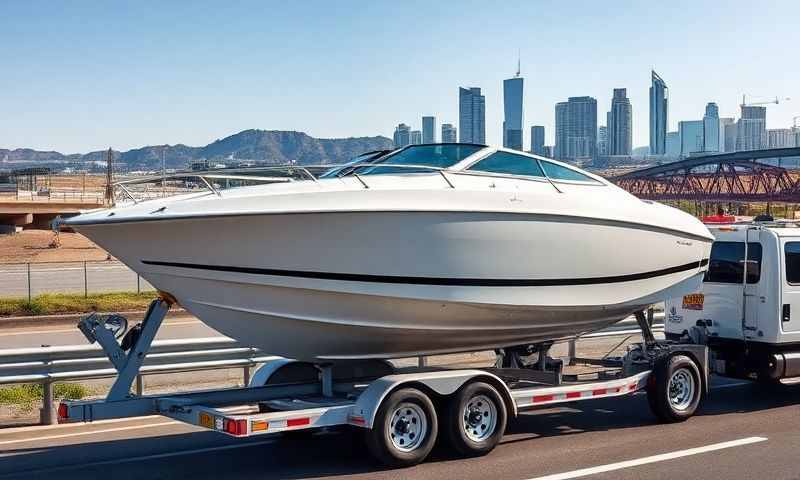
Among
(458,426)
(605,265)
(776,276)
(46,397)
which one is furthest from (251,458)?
(776,276)

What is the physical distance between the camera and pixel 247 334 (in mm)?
8844

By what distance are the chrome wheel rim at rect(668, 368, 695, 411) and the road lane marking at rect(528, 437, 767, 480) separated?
1020 mm

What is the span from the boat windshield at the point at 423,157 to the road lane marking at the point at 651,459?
10.3ft

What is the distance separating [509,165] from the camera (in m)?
10.0

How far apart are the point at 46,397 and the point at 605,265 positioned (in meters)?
6.12

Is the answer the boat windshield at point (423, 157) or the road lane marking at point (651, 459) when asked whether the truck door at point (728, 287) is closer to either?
the road lane marking at point (651, 459)

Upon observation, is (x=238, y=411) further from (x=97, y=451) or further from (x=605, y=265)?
(x=605, y=265)

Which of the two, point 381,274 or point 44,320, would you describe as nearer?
point 381,274

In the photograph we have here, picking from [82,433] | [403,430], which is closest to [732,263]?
[403,430]

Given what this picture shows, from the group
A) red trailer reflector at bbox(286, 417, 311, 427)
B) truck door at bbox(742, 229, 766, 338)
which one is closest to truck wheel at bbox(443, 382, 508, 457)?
red trailer reflector at bbox(286, 417, 311, 427)

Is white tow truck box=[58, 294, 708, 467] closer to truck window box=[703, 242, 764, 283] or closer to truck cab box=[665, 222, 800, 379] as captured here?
truck cab box=[665, 222, 800, 379]

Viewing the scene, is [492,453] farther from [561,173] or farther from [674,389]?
[561,173]

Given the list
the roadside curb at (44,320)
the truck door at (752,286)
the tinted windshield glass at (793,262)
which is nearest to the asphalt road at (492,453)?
the truck door at (752,286)

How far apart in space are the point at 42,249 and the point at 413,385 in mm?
38133
